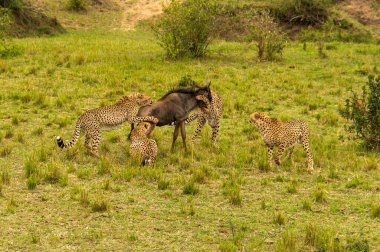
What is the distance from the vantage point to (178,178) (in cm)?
1176

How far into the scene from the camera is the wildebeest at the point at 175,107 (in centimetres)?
1353

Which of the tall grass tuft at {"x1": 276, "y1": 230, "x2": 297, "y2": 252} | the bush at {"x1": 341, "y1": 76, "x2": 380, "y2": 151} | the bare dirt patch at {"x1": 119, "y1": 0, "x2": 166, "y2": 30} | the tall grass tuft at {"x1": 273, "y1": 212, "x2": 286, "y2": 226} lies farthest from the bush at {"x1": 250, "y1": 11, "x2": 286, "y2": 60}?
the tall grass tuft at {"x1": 276, "y1": 230, "x2": 297, "y2": 252}

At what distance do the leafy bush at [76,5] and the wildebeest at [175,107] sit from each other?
29.6 metres

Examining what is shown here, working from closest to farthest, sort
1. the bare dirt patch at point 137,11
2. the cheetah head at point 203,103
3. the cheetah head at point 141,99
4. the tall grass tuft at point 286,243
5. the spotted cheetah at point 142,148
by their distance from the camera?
the tall grass tuft at point 286,243 → the spotted cheetah at point 142,148 → the cheetah head at point 203,103 → the cheetah head at point 141,99 → the bare dirt patch at point 137,11

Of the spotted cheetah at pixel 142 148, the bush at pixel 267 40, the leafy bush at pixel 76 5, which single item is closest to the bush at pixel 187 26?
the bush at pixel 267 40

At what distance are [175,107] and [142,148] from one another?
1.79 meters

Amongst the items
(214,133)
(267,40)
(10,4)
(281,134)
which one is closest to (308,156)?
(281,134)

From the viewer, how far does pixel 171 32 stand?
25.6 meters

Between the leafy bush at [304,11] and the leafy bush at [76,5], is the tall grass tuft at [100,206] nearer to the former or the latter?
the leafy bush at [304,11]

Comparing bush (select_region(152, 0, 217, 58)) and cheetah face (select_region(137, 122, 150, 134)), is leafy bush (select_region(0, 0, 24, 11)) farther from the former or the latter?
cheetah face (select_region(137, 122, 150, 134))

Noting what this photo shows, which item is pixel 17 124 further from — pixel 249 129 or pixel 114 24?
pixel 114 24

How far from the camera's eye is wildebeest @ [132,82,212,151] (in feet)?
44.4

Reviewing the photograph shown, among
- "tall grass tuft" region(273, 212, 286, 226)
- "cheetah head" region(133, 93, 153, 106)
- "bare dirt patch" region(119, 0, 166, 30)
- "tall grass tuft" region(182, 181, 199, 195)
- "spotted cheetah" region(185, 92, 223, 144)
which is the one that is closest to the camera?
"tall grass tuft" region(273, 212, 286, 226)

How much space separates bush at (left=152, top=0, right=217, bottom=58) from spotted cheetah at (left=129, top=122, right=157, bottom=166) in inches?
506
